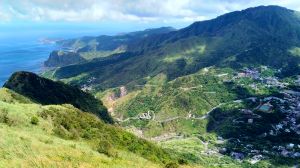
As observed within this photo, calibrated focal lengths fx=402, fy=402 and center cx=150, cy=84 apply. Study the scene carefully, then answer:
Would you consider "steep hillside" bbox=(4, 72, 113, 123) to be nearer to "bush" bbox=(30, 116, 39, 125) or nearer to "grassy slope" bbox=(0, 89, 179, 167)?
"grassy slope" bbox=(0, 89, 179, 167)

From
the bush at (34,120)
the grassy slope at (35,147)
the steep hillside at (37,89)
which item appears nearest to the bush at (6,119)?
the grassy slope at (35,147)

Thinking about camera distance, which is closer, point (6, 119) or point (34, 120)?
point (6, 119)

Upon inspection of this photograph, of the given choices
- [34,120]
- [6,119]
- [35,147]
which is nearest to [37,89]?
[34,120]

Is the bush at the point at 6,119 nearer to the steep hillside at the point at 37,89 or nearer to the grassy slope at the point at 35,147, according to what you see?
the grassy slope at the point at 35,147

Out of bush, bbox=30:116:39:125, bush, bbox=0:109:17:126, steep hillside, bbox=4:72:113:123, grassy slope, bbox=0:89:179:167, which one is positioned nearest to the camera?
grassy slope, bbox=0:89:179:167

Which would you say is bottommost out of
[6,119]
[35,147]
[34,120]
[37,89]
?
[37,89]

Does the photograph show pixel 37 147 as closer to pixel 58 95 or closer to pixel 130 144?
pixel 130 144

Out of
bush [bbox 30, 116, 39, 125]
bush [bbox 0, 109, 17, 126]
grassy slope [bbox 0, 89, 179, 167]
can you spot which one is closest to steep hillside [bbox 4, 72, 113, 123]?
grassy slope [bbox 0, 89, 179, 167]

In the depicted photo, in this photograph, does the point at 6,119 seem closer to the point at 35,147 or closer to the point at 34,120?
the point at 34,120

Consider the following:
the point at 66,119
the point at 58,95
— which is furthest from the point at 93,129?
the point at 58,95

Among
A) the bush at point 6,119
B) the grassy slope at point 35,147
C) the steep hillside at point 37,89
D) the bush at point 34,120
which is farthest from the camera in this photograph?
the steep hillside at point 37,89

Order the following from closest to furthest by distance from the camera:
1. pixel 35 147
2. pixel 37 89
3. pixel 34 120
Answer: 1. pixel 35 147
2. pixel 34 120
3. pixel 37 89

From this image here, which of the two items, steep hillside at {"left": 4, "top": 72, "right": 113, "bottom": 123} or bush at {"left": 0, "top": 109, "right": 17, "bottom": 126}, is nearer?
bush at {"left": 0, "top": 109, "right": 17, "bottom": 126}
